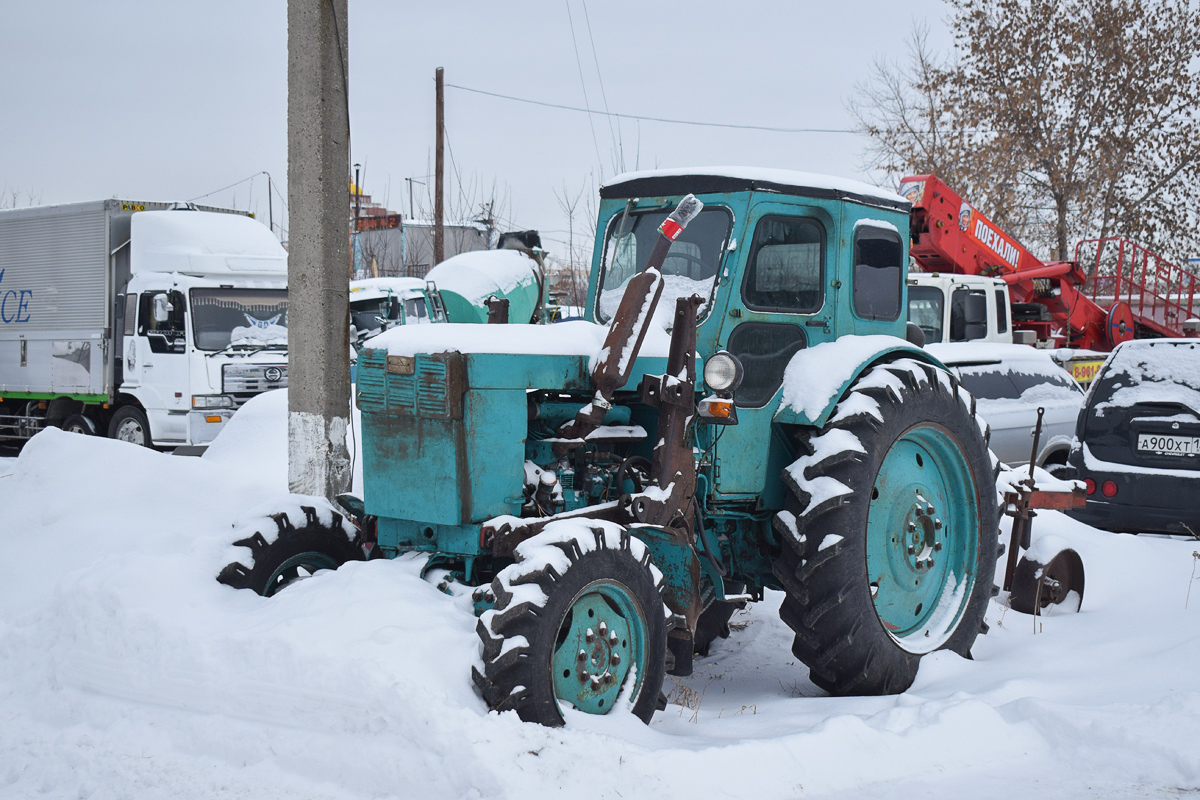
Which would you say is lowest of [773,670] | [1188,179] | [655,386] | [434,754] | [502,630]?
[773,670]

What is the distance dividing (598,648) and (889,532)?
192cm

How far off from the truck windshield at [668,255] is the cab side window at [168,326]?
9018mm

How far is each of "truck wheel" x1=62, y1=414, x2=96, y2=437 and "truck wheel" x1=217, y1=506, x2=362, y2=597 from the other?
1030 cm

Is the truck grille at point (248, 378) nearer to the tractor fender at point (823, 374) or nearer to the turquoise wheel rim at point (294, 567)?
the turquoise wheel rim at point (294, 567)

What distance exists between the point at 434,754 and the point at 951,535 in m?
3.30

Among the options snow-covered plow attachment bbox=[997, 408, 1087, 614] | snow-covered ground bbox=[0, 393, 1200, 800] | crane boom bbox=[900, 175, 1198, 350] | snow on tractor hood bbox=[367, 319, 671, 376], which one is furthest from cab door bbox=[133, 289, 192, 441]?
snow-covered plow attachment bbox=[997, 408, 1087, 614]

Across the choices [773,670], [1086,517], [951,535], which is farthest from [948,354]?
[773,670]

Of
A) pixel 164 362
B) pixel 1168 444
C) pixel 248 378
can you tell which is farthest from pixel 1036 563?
pixel 164 362

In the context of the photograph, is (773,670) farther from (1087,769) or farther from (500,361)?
(500,361)

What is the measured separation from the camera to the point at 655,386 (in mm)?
4355

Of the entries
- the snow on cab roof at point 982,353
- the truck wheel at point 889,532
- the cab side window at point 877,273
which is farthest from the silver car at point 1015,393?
the truck wheel at point 889,532

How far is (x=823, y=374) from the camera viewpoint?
486 centimetres

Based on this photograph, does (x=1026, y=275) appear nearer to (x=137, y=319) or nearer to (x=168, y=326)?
(x=168, y=326)

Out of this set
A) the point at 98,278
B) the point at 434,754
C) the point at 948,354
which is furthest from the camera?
the point at 98,278
